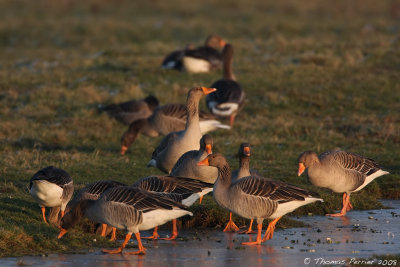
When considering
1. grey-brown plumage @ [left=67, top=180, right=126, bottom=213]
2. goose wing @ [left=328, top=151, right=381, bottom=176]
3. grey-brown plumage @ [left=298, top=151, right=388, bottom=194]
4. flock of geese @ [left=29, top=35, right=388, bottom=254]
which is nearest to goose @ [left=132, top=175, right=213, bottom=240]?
flock of geese @ [left=29, top=35, right=388, bottom=254]

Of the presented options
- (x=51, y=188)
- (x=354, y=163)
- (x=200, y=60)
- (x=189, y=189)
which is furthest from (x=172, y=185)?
(x=200, y=60)

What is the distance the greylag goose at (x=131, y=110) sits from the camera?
61.0 ft

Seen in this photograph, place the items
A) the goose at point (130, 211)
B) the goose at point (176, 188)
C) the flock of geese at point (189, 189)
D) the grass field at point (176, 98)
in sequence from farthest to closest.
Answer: the grass field at point (176, 98) < the goose at point (176, 188) < the flock of geese at point (189, 189) < the goose at point (130, 211)

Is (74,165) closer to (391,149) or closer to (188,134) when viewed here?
(188,134)

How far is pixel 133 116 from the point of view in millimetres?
18516

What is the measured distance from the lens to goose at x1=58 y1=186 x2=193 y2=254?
892 centimetres

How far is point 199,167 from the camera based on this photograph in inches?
438

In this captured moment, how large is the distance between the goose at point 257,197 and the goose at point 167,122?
677 cm

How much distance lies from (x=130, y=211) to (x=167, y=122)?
8.19 metres

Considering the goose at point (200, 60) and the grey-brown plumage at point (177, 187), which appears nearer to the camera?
the grey-brown plumage at point (177, 187)

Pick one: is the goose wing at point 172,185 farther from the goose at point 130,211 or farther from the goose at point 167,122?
the goose at point 167,122

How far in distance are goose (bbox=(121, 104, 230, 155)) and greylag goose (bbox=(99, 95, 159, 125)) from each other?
1.41 meters

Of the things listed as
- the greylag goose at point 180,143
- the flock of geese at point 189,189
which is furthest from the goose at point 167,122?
the greylag goose at point 180,143

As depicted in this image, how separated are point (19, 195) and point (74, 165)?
2687 mm
